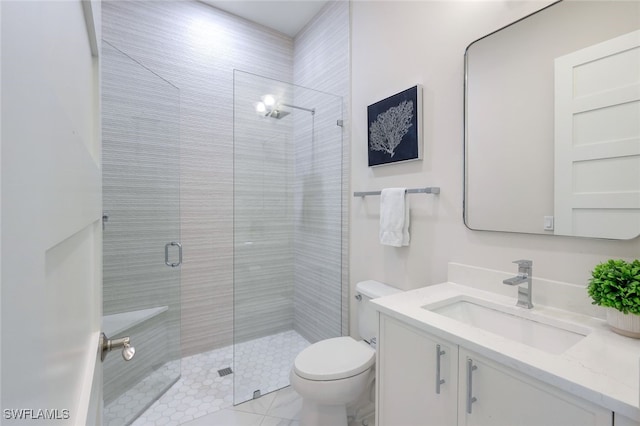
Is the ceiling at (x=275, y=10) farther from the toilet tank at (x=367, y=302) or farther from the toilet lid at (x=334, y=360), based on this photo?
the toilet lid at (x=334, y=360)

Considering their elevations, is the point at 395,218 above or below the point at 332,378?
above

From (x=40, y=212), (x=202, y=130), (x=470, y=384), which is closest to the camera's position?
(x=40, y=212)

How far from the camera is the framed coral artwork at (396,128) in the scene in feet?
5.41

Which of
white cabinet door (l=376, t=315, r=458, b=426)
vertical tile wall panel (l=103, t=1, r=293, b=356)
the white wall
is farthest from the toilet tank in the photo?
vertical tile wall panel (l=103, t=1, r=293, b=356)

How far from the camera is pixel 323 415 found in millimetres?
1490

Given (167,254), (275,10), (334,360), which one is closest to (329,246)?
(334,360)

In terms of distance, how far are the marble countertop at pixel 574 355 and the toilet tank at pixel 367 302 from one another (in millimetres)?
580

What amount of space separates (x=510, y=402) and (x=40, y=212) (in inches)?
42.6

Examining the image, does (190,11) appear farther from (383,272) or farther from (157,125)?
(383,272)

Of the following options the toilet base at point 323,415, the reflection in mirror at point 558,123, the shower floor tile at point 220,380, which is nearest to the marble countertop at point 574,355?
the reflection in mirror at point 558,123

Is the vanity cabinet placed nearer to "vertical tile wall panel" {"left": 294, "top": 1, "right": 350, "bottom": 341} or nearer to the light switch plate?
the light switch plate

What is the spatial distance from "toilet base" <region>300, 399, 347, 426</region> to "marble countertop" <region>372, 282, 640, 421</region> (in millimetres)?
705

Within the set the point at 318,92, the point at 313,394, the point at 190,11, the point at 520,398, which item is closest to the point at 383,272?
the point at 313,394

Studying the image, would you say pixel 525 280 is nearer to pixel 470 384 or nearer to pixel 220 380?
pixel 470 384
